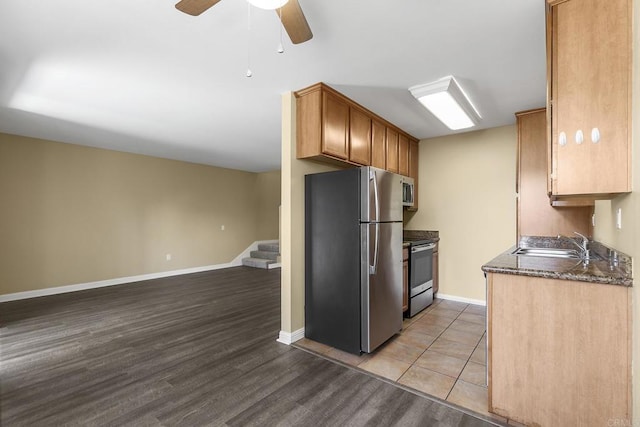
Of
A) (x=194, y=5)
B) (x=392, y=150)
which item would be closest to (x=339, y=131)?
(x=392, y=150)

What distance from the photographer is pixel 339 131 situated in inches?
121

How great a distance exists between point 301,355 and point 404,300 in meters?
1.50

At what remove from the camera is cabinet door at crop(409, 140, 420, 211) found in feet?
15.0

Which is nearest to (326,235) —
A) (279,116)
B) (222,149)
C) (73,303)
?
(279,116)

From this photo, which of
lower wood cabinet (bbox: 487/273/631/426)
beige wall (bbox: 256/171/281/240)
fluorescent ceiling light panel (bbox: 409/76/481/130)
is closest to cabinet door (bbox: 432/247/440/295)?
fluorescent ceiling light panel (bbox: 409/76/481/130)

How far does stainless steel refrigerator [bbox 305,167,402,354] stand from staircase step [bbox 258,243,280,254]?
4.76m

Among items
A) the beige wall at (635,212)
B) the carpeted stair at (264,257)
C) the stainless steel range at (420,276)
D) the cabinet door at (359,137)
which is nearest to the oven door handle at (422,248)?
the stainless steel range at (420,276)

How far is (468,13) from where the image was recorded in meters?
1.83

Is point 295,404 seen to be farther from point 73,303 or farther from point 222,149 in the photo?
point 222,149

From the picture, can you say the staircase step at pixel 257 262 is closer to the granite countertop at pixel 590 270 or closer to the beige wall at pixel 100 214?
the beige wall at pixel 100 214

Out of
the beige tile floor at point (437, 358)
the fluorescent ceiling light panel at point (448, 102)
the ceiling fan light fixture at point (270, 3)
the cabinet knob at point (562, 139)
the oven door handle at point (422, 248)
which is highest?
the fluorescent ceiling light panel at point (448, 102)

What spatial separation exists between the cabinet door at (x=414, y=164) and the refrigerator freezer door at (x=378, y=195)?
1.67 meters

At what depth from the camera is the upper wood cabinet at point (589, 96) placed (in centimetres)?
145

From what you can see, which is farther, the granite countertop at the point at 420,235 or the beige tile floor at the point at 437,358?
the granite countertop at the point at 420,235
